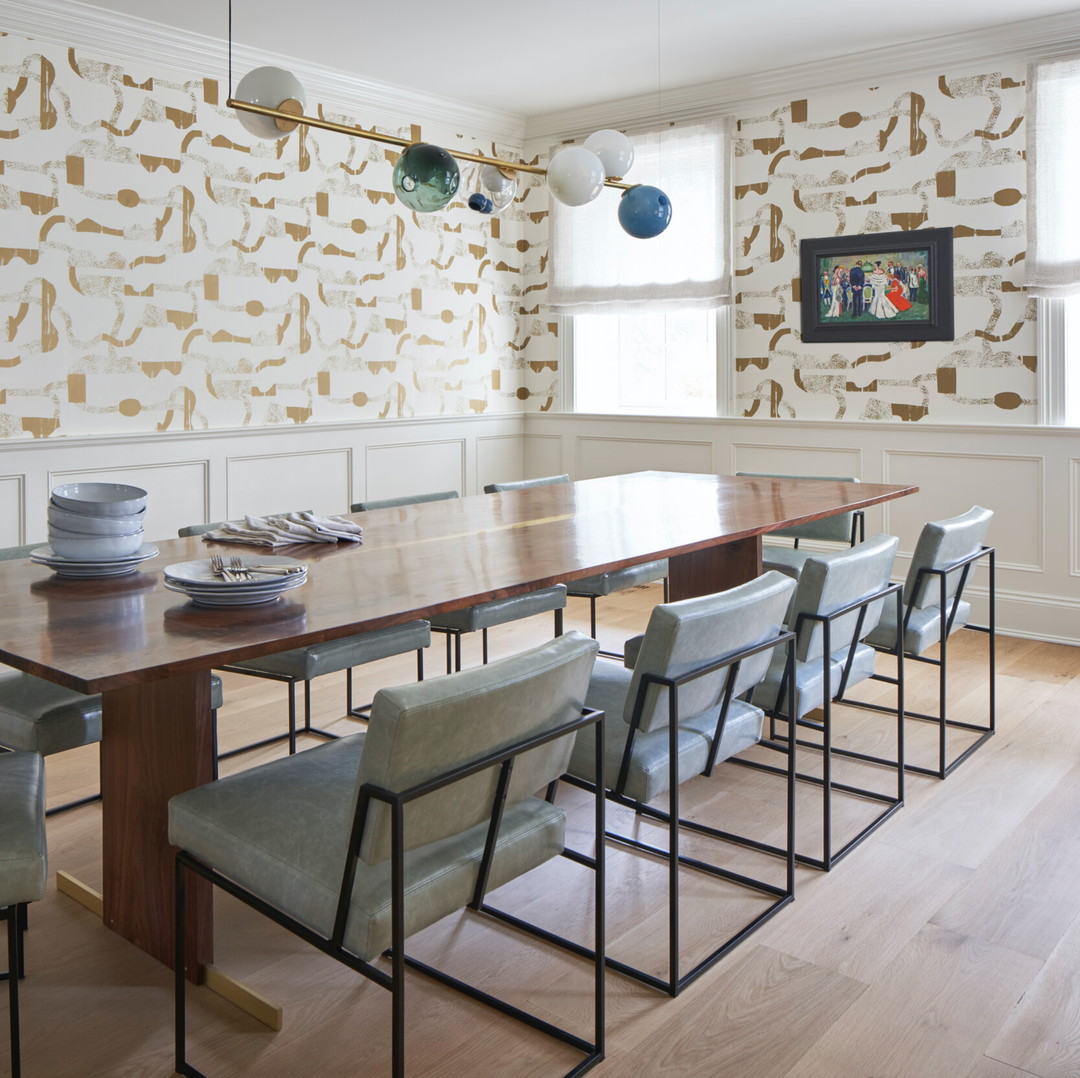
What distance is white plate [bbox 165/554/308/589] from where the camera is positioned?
6.46ft

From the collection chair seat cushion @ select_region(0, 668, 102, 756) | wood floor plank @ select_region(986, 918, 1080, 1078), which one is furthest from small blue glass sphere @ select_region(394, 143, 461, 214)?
wood floor plank @ select_region(986, 918, 1080, 1078)

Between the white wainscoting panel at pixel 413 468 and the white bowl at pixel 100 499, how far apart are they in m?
3.17

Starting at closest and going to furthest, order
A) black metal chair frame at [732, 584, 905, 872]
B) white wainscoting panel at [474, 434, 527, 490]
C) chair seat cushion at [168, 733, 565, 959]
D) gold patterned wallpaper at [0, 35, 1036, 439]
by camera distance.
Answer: chair seat cushion at [168, 733, 565, 959] < black metal chair frame at [732, 584, 905, 872] < gold patterned wallpaper at [0, 35, 1036, 439] < white wainscoting panel at [474, 434, 527, 490]

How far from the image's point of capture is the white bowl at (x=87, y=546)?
2.28 metres

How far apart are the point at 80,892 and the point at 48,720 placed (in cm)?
43

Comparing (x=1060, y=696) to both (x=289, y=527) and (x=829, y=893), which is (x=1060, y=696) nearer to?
(x=829, y=893)

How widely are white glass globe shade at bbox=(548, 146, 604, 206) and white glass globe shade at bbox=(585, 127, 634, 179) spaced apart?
0.92 feet

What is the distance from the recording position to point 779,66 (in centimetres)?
519

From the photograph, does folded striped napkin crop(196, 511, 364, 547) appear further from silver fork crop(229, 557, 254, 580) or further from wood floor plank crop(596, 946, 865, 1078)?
wood floor plank crop(596, 946, 865, 1078)

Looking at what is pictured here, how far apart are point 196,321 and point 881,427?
10.5 feet

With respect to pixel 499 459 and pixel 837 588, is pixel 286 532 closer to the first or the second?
pixel 837 588

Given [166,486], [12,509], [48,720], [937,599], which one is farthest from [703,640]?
[166,486]

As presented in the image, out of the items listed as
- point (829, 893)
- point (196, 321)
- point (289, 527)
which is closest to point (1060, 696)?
point (829, 893)

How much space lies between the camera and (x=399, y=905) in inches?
59.1
